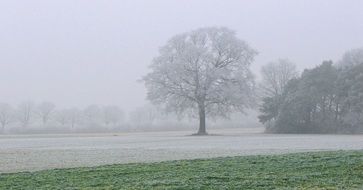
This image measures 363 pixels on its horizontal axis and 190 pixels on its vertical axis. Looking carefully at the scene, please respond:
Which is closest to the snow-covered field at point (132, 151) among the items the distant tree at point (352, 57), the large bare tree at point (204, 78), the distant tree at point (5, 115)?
the large bare tree at point (204, 78)

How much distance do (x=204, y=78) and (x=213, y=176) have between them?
5519 cm

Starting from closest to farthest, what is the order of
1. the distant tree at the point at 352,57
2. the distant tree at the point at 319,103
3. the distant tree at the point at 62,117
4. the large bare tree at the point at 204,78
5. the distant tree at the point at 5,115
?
1. the large bare tree at the point at 204,78
2. the distant tree at the point at 319,103
3. the distant tree at the point at 352,57
4. the distant tree at the point at 5,115
5. the distant tree at the point at 62,117

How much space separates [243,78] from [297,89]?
10.6 metres

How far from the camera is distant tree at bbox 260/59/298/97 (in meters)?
100

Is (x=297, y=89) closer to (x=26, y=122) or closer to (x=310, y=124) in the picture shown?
(x=310, y=124)

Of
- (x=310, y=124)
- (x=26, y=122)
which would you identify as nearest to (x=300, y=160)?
(x=310, y=124)

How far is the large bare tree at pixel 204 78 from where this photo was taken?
6919 cm

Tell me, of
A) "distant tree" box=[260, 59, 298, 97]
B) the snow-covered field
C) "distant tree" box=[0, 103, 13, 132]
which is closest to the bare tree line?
"distant tree" box=[0, 103, 13, 132]

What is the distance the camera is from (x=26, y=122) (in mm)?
177125

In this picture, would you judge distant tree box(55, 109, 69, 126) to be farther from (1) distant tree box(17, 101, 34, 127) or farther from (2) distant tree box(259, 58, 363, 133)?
(2) distant tree box(259, 58, 363, 133)

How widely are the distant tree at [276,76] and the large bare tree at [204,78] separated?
93.9ft

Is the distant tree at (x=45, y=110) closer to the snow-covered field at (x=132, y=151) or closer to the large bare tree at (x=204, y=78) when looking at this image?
the large bare tree at (x=204, y=78)

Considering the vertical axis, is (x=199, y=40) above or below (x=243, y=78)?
above

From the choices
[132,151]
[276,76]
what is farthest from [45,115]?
[132,151]
